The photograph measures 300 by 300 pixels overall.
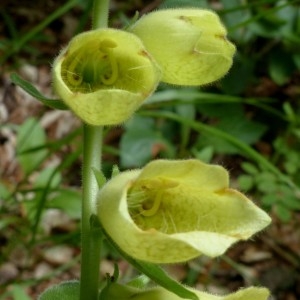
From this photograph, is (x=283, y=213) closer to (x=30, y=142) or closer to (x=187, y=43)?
(x=30, y=142)

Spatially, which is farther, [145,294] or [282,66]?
[282,66]

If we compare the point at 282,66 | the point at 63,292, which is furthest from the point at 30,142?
the point at 63,292

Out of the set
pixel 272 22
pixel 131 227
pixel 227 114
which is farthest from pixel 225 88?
pixel 131 227

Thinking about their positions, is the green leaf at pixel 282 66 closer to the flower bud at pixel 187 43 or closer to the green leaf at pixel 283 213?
the green leaf at pixel 283 213

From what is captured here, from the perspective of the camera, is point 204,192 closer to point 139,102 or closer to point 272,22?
point 139,102

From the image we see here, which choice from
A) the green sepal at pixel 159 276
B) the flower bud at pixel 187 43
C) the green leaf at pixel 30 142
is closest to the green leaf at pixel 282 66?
the green leaf at pixel 30 142

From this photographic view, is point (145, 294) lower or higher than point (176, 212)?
lower
